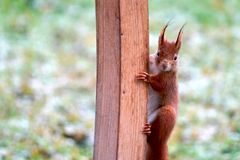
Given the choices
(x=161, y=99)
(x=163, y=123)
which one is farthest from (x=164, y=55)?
(x=163, y=123)

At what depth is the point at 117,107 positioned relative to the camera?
318 cm

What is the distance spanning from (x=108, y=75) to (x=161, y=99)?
49 centimetres

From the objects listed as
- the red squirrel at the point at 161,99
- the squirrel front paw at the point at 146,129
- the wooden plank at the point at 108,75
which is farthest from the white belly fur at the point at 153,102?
the wooden plank at the point at 108,75

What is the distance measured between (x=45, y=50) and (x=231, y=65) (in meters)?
2.43

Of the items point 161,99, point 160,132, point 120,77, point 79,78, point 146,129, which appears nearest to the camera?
point 120,77

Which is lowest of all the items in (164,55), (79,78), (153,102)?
(153,102)

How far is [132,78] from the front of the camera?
3213 mm

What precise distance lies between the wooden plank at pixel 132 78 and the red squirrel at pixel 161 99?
169 mm

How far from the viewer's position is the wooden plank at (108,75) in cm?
316

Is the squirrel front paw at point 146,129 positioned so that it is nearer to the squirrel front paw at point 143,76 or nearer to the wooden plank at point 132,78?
the wooden plank at point 132,78

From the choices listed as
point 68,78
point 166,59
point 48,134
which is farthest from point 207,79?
point 166,59

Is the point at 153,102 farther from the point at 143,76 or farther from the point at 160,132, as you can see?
the point at 143,76

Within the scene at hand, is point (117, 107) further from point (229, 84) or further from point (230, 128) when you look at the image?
point (229, 84)

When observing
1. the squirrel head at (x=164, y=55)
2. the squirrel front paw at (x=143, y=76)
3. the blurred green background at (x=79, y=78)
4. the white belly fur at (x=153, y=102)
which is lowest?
the white belly fur at (x=153, y=102)
